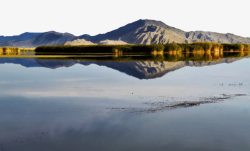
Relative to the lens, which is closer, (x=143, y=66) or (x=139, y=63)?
(x=143, y=66)

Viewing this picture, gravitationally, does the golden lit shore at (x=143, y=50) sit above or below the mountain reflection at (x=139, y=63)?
above

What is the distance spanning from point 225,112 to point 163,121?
13.6ft

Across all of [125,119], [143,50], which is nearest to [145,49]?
[143,50]

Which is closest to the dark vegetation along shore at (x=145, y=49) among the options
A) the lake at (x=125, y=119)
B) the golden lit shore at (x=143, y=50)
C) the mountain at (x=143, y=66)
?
the golden lit shore at (x=143, y=50)

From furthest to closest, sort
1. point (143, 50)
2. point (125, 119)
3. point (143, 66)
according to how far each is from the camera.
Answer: point (143, 50) < point (143, 66) < point (125, 119)

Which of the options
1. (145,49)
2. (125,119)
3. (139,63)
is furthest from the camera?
(145,49)

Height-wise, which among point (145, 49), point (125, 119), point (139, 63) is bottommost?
point (125, 119)

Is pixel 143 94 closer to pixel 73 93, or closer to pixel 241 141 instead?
pixel 73 93

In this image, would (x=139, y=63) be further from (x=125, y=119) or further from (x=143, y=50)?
(x=143, y=50)

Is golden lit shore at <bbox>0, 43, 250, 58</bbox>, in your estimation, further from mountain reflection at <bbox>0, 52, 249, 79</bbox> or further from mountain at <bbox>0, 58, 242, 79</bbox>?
mountain at <bbox>0, 58, 242, 79</bbox>

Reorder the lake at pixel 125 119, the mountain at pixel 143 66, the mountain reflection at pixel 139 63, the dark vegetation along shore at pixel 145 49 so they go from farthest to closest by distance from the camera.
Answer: the dark vegetation along shore at pixel 145 49, the mountain reflection at pixel 139 63, the mountain at pixel 143 66, the lake at pixel 125 119

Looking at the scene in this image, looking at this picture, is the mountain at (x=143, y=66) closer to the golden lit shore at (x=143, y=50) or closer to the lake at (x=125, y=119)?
the lake at (x=125, y=119)

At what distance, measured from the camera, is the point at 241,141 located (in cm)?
1597

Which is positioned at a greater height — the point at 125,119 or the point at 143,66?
the point at 143,66
